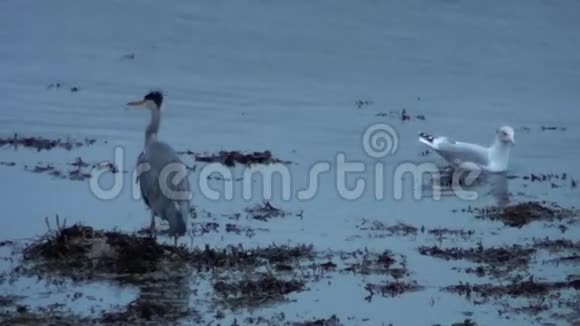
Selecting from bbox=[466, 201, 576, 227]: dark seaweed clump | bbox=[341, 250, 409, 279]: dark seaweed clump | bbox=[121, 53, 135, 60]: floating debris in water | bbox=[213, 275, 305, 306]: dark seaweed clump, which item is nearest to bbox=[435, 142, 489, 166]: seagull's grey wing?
bbox=[466, 201, 576, 227]: dark seaweed clump

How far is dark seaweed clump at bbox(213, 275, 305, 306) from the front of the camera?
31.0 feet

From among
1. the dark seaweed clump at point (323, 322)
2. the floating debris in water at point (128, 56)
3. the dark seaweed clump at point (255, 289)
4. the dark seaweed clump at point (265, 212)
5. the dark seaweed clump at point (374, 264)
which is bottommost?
the dark seaweed clump at point (323, 322)

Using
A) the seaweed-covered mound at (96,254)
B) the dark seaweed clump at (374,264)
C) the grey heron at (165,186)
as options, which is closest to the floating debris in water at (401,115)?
the grey heron at (165,186)

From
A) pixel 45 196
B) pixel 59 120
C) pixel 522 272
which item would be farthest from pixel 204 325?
pixel 59 120

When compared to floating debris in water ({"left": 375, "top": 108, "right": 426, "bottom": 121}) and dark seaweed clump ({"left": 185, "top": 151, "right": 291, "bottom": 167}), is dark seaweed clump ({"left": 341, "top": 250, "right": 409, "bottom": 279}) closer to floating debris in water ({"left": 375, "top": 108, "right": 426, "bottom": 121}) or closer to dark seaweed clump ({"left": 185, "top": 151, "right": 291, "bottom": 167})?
dark seaweed clump ({"left": 185, "top": 151, "right": 291, "bottom": 167})

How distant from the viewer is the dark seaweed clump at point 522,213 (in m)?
12.7

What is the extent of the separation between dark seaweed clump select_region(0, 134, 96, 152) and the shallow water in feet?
0.66

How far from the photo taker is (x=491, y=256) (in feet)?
36.4

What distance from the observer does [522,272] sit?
1072 cm

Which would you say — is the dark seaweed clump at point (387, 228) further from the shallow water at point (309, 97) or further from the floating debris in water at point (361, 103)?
the floating debris in water at point (361, 103)

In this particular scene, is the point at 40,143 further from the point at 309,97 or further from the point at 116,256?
the point at 309,97

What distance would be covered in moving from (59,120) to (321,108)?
405 centimetres

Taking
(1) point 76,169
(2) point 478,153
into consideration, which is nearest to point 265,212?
(1) point 76,169

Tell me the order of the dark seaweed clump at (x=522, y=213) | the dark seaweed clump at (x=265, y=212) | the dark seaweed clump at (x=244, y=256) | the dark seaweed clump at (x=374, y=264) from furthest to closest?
the dark seaweed clump at (x=522, y=213) → the dark seaweed clump at (x=265, y=212) → the dark seaweed clump at (x=374, y=264) → the dark seaweed clump at (x=244, y=256)
